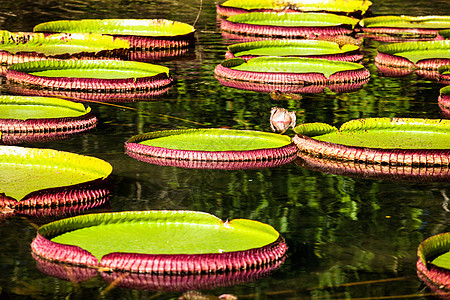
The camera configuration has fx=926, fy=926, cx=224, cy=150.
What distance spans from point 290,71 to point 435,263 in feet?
22.4

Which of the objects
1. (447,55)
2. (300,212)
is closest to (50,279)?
(300,212)

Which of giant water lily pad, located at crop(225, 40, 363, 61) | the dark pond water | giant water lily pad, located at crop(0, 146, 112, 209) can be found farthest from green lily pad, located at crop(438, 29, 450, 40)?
giant water lily pad, located at crop(0, 146, 112, 209)

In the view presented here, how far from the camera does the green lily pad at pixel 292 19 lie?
16.8 m

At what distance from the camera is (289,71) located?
11.8 m

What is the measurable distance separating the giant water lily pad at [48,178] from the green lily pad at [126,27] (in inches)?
313

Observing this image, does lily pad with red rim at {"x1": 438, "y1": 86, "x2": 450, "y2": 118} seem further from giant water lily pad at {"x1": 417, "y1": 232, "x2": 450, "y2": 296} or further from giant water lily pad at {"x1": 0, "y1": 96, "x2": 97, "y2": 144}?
giant water lily pad at {"x1": 417, "y1": 232, "x2": 450, "y2": 296}

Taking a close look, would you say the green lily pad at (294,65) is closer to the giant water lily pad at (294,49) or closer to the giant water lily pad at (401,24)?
the giant water lily pad at (294,49)

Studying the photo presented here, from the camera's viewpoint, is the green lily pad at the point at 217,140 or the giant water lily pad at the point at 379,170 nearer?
the giant water lily pad at the point at 379,170

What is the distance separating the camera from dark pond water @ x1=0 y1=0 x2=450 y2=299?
509cm

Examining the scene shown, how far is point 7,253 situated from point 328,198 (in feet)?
8.04

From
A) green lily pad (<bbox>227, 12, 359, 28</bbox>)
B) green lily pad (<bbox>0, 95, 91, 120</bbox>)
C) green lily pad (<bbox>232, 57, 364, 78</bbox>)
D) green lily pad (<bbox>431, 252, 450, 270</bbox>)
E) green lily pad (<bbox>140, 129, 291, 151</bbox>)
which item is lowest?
green lily pad (<bbox>227, 12, 359, 28</bbox>)

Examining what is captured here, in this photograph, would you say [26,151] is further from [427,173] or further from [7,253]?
[427,173]

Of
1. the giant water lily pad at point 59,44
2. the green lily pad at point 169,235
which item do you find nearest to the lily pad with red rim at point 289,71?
the giant water lily pad at point 59,44

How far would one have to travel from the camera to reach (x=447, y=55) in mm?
13438
